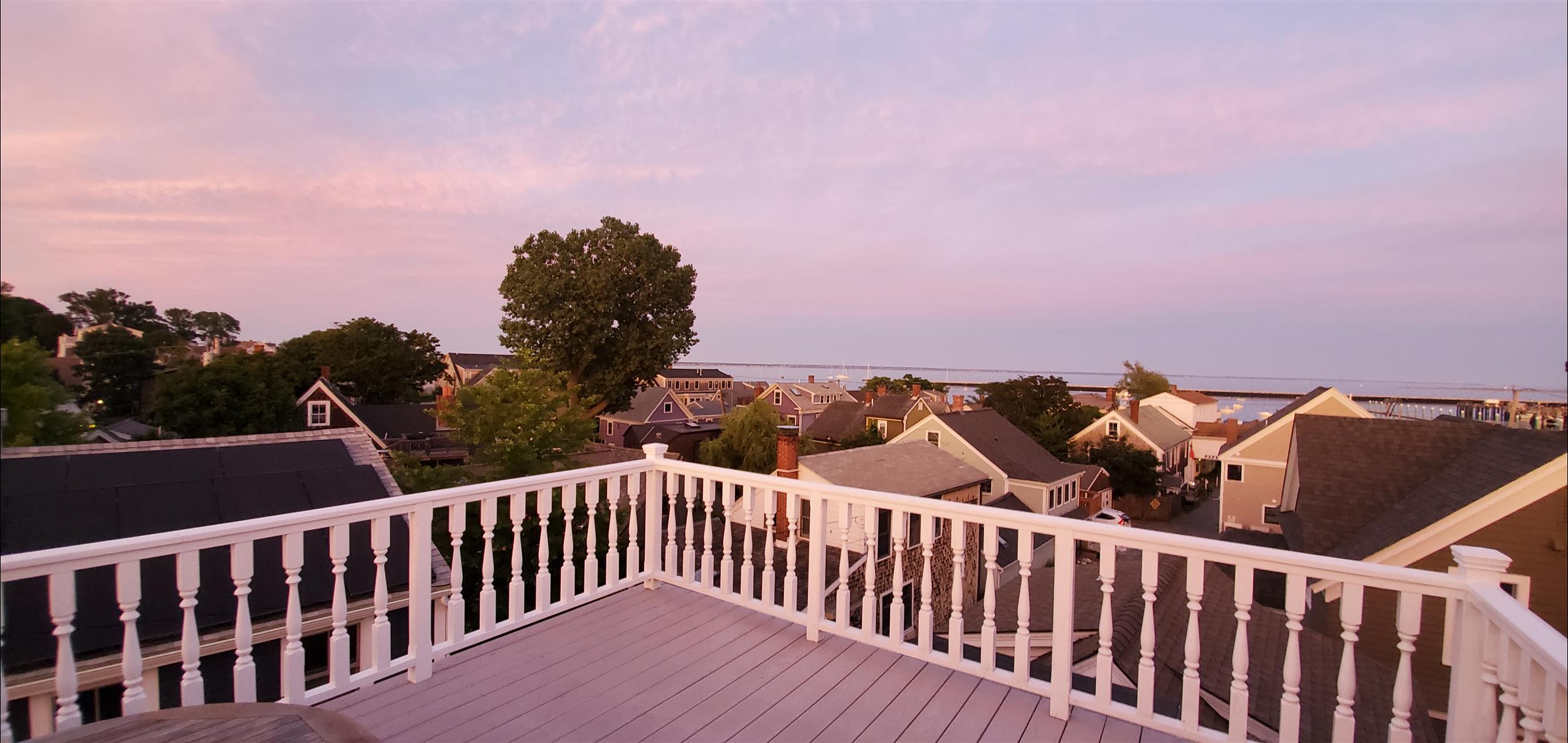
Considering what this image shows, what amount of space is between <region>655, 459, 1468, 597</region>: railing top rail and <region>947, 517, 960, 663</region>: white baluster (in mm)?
73

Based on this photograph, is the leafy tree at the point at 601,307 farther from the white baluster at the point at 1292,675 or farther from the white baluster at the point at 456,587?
the white baluster at the point at 1292,675

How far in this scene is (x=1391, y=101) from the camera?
11.5ft

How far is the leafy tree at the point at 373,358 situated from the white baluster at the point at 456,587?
33.1 m

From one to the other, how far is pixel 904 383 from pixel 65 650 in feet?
26.6

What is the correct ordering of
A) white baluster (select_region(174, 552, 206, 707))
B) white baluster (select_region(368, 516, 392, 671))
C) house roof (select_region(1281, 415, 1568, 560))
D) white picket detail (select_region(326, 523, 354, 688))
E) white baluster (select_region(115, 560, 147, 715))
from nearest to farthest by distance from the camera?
white baluster (select_region(115, 560, 147, 715)), white baluster (select_region(174, 552, 206, 707)), white picket detail (select_region(326, 523, 354, 688)), white baluster (select_region(368, 516, 392, 671)), house roof (select_region(1281, 415, 1568, 560))

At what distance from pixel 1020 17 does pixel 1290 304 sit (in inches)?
166

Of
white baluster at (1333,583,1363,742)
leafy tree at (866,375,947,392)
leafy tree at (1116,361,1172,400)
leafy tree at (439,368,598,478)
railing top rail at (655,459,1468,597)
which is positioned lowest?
leafy tree at (439,368,598,478)

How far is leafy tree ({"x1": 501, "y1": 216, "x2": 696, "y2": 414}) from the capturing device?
19.9 metres

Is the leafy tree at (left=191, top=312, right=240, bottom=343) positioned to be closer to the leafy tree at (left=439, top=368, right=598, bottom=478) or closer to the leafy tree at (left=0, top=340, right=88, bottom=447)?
the leafy tree at (left=0, top=340, right=88, bottom=447)

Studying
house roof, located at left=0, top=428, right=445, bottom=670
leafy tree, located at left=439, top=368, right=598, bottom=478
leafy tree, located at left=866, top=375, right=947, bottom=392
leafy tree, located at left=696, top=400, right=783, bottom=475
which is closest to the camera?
house roof, located at left=0, top=428, right=445, bottom=670

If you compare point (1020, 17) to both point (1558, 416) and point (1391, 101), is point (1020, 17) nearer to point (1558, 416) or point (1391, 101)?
point (1391, 101)

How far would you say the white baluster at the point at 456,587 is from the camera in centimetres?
274

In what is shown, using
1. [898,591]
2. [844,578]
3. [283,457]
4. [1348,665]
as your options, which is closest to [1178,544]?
[1348,665]

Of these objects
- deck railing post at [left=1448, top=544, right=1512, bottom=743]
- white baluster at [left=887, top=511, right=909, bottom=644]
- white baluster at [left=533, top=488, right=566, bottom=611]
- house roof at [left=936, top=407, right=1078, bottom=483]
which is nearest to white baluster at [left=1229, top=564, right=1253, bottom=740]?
deck railing post at [left=1448, top=544, right=1512, bottom=743]
